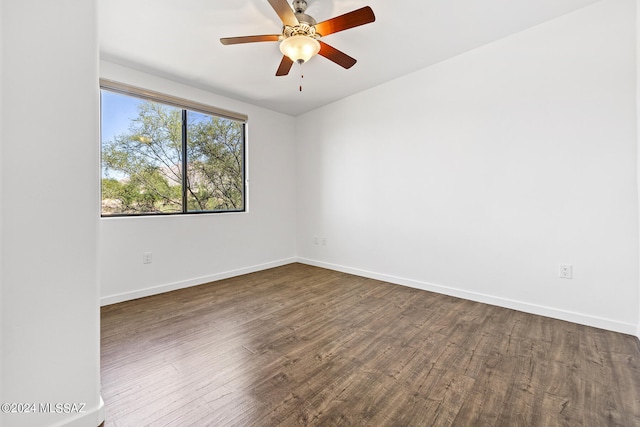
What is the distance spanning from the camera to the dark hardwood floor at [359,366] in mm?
1313

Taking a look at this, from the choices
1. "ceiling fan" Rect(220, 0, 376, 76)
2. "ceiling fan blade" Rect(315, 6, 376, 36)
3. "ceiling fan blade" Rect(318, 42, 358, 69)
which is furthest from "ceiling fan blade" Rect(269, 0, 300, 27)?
"ceiling fan blade" Rect(318, 42, 358, 69)

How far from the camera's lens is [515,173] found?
251 cm

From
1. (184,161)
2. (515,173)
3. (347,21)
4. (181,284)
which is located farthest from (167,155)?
(515,173)

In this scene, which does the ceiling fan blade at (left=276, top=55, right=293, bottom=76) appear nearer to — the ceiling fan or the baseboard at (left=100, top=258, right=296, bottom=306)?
the ceiling fan

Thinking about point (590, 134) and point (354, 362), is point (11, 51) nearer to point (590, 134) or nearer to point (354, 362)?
point (354, 362)

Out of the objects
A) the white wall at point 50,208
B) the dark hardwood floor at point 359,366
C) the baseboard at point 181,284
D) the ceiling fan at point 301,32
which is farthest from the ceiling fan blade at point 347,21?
the baseboard at point 181,284

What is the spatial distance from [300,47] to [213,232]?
2466 millimetres

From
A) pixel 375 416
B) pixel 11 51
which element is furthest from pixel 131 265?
pixel 375 416

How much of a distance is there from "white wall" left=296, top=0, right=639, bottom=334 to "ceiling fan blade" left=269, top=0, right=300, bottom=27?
71.5 inches

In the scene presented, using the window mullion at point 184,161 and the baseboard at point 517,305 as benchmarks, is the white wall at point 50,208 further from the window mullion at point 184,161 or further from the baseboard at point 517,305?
the baseboard at point 517,305

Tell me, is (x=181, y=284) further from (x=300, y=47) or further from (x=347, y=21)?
(x=347, y=21)

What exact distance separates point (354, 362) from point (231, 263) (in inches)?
97.5

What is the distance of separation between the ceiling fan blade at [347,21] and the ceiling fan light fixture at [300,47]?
3.6 inches

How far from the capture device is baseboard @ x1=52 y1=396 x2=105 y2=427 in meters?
1.17
